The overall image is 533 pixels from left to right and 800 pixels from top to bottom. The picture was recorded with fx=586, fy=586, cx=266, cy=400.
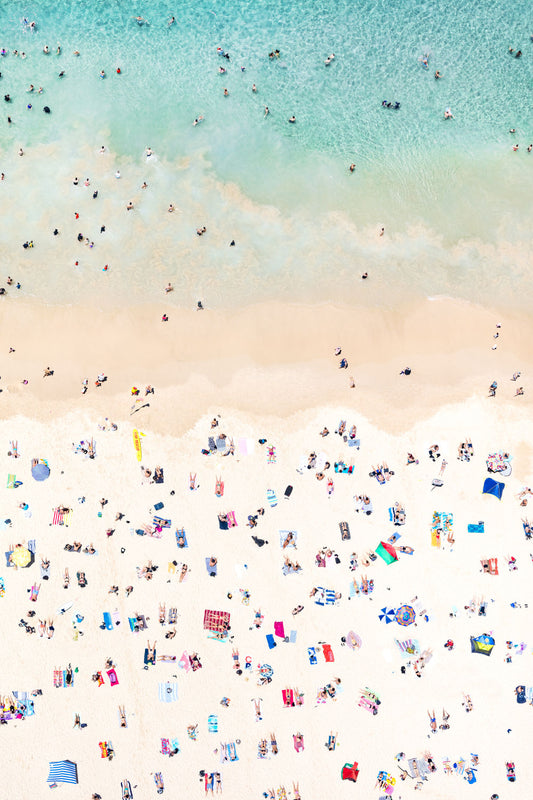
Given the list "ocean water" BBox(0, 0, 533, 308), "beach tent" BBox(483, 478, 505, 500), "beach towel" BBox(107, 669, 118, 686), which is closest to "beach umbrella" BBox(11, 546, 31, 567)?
"beach towel" BBox(107, 669, 118, 686)

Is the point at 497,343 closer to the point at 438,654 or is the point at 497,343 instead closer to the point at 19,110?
the point at 438,654

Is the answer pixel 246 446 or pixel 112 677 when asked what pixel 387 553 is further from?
pixel 112 677

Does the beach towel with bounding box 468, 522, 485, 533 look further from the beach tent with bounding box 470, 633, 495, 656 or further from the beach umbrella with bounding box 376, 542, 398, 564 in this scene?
the beach tent with bounding box 470, 633, 495, 656

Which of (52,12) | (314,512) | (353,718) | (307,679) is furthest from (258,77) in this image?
(353,718)

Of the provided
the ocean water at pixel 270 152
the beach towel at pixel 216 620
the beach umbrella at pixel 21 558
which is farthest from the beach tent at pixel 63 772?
Result: the ocean water at pixel 270 152

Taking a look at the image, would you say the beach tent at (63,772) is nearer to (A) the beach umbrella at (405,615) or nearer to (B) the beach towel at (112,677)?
(B) the beach towel at (112,677)

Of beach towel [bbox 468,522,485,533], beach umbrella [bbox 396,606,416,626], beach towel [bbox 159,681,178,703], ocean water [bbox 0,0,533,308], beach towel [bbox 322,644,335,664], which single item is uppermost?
ocean water [bbox 0,0,533,308]

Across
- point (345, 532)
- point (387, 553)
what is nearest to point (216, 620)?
point (345, 532)
